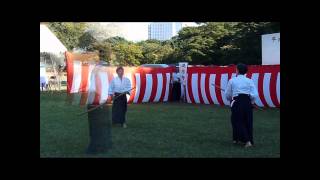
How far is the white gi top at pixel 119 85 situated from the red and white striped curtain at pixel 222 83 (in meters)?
4.48

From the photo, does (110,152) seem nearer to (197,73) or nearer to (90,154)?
(90,154)

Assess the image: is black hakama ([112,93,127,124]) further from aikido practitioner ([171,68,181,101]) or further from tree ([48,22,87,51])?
tree ([48,22,87,51])

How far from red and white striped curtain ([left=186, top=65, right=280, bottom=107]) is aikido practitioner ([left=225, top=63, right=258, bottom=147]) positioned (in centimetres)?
518

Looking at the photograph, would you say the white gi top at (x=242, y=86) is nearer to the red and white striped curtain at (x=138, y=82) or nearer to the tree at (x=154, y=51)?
the red and white striped curtain at (x=138, y=82)

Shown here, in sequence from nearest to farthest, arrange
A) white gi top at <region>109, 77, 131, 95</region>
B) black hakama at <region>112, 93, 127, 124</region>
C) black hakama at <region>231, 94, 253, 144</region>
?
black hakama at <region>231, 94, 253, 144</region> < white gi top at <region>109, 77, 131, 95</region> < black hakama at <region>112, 93, 127, 124</region>

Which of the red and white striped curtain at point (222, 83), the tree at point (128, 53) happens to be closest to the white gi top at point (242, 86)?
the red and white striped curtain at point (222, 83)

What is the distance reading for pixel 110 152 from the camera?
305 inches

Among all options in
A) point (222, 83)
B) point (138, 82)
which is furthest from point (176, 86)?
point (222, 83)

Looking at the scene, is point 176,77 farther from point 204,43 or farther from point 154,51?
point 154,51

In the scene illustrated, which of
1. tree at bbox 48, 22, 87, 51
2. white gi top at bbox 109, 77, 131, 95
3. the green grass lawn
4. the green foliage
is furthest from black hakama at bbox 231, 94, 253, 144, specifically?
tree at bbox 48, 22, 87, 51

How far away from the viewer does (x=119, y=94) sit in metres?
10.9

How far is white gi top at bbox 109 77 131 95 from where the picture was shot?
10727mm

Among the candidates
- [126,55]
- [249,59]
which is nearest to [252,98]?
[249,59]

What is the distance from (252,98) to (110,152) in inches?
96.1
